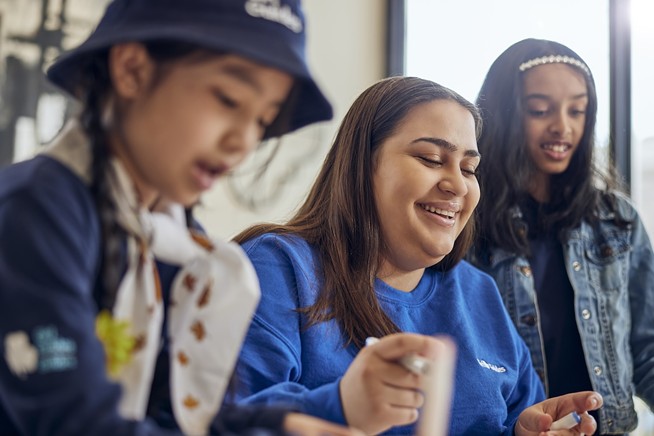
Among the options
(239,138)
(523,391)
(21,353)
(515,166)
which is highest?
(239,138)

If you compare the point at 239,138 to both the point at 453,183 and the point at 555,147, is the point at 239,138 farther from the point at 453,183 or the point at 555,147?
the point at 555,147

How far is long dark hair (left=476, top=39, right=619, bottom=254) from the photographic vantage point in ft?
4.58

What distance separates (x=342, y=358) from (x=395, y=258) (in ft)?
0.57

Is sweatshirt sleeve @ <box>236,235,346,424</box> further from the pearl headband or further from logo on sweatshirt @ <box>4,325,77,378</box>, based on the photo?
the pearl headband

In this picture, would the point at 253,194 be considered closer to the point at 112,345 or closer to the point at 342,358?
the point at 342,358

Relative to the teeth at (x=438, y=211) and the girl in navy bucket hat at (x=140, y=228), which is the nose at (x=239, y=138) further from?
the teeth at (x=438, y=211)

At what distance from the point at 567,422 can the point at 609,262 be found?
51 cm

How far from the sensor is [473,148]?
109 cm

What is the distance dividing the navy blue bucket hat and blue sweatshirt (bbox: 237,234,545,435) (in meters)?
0.36

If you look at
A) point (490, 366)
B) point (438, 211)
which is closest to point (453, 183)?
point (438, 211)

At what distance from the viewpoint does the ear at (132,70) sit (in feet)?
1.89

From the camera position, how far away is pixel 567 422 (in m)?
1.01

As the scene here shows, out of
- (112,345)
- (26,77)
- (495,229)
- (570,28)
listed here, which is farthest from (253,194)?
(112,345)

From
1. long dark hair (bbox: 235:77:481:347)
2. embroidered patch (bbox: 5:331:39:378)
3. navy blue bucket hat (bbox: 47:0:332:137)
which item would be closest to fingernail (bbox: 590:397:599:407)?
long dark hair (bbox: 235:77:481:347)
